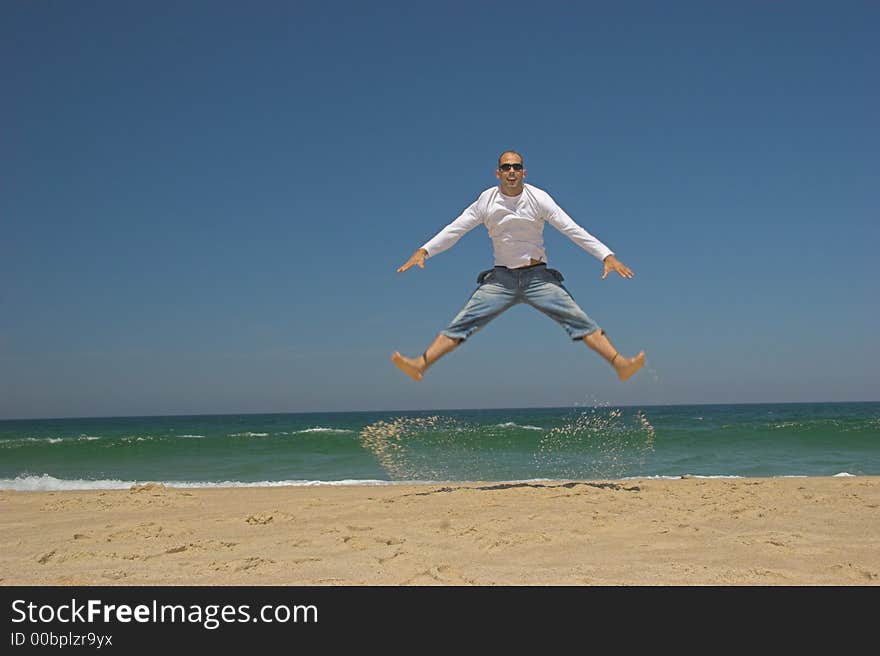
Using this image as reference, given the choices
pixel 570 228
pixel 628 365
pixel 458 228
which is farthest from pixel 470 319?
pixel 628 365

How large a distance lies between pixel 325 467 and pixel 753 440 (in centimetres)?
1129

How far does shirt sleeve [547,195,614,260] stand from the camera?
211 inches

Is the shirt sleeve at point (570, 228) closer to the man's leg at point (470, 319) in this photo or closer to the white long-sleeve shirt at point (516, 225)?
the white long-sleeve shirt at point (516, 225)

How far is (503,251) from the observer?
5.55 m

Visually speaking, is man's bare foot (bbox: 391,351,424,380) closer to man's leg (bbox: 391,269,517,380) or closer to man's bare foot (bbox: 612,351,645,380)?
man's leg (bbox: 391,269,517,380)

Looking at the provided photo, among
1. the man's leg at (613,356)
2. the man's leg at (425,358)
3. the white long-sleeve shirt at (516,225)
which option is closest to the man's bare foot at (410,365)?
the man's leg at (425,358)

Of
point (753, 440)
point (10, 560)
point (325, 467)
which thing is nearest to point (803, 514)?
point (10, 560)

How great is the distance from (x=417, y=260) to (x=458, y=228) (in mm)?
468

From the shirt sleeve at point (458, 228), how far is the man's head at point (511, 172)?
0.87 ft

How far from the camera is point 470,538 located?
4609 mm

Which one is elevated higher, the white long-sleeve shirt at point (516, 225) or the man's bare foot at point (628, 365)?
the white long-sleeve shirt at point (516, 225)

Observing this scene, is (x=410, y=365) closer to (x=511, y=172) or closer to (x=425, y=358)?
(x=425, y=358)

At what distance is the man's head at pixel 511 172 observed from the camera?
17.6 feet

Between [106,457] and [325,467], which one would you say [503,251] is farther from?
[106,457]
